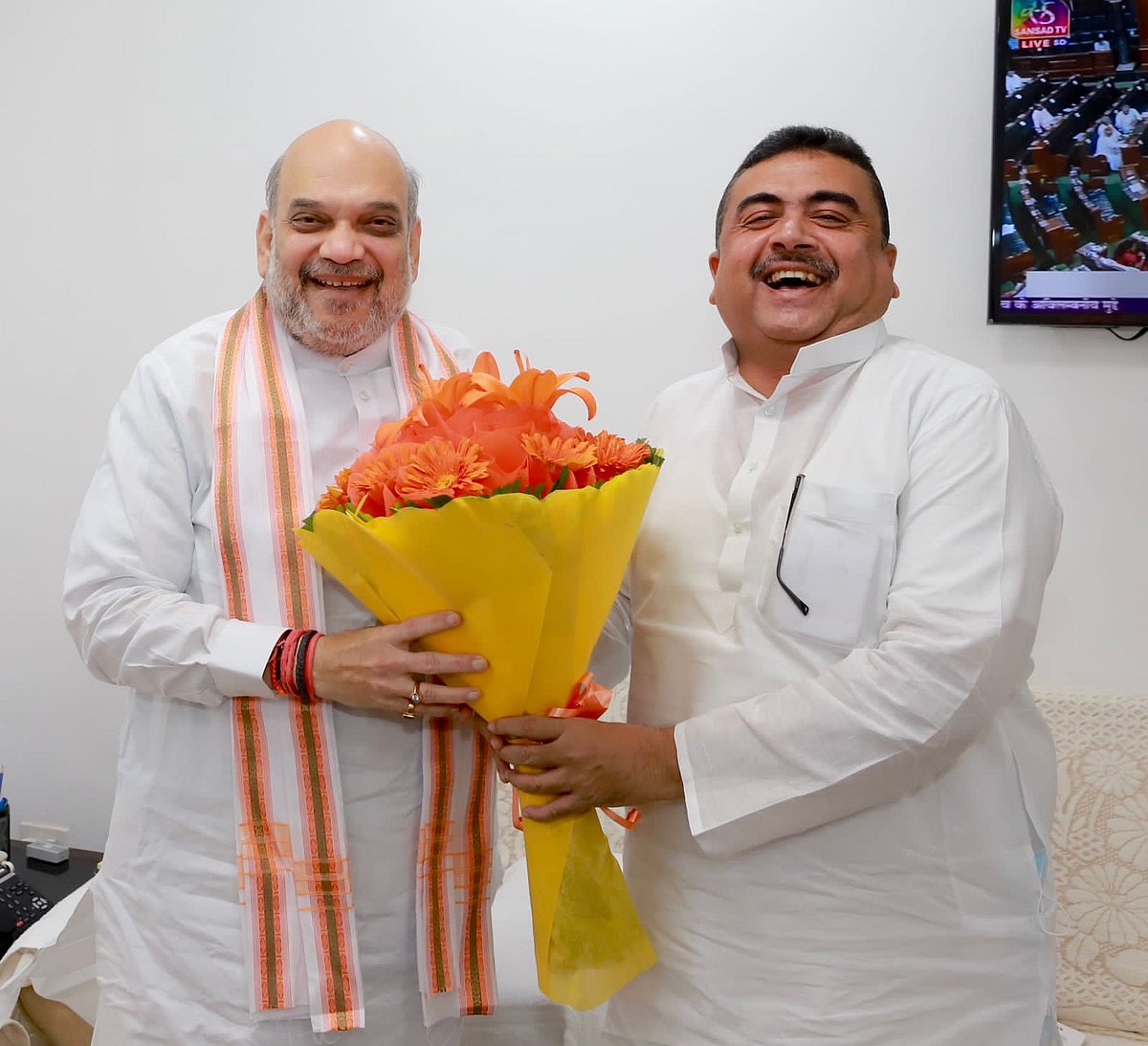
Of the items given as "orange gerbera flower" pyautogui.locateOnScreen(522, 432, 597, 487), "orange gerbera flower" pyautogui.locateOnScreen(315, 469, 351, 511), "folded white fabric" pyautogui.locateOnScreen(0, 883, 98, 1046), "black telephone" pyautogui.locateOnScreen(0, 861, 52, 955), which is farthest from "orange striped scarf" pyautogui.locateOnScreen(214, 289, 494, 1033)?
"black telephone" pyautogui.locateOnScreen(0, 861, 52, 955)

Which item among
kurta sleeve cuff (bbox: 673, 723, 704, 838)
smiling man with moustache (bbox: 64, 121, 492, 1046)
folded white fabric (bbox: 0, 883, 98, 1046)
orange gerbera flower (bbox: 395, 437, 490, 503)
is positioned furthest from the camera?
folded white fabric (bbox: 0, 883, 98, 1046)

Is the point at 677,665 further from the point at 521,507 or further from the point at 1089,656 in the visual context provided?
the point at 1089,656

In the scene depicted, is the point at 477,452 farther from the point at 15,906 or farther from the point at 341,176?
the point at 15,906

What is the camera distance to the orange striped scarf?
156cm

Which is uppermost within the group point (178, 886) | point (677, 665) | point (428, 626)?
point (428, 626)

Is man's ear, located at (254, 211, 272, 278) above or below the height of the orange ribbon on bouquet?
above

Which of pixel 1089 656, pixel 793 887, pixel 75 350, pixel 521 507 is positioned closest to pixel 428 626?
pixel 521 507

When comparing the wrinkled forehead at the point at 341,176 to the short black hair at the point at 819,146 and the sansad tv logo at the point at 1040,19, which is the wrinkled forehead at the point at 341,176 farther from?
the sansad tv logo at the point at 1040,19

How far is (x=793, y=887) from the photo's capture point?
57.8 inches

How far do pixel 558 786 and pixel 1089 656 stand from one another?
1571 millimetres

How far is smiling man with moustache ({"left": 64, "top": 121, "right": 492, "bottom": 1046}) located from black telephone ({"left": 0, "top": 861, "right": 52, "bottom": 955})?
915 millimetres

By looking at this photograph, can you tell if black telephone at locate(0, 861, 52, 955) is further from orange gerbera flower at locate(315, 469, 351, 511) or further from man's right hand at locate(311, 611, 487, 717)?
orange gerbera flower at locate(315, 469, 351, 511)

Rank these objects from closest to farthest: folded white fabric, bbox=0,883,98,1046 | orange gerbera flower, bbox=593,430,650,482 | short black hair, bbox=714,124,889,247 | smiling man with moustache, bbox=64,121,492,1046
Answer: orange gerbera flower, bbox=593,430,650,482
smiling man with moustache, bbox=64,121,492,1046
short black hair, bbox=714,124,889,247
folded white fabric, bbox=0,883,98,1046

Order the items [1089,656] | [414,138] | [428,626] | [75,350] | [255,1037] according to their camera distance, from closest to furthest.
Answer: [428,626], [255,1037], [1089,656], [414,138], [75,350]
